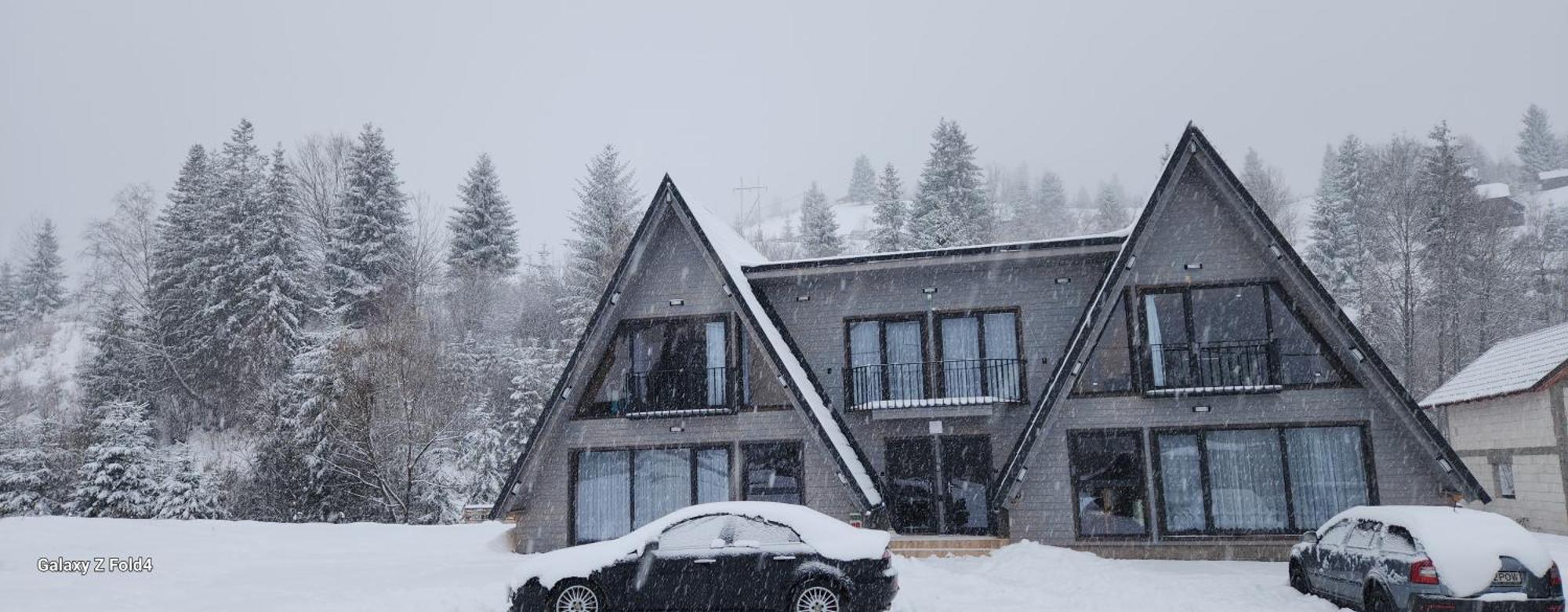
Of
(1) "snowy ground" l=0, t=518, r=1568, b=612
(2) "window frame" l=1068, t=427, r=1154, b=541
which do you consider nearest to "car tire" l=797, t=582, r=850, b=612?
(1) "snowy ground" l=0, t=518, r=1568, b=612

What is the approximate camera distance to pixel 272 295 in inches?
1465

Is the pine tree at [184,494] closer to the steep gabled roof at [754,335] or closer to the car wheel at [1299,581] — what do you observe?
the steep gabled roof at [754,335]

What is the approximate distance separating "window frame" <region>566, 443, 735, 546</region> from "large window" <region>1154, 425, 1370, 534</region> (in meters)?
8.94

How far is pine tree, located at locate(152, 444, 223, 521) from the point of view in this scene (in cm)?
2695

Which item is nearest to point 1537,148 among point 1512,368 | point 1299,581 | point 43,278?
point 1512,368

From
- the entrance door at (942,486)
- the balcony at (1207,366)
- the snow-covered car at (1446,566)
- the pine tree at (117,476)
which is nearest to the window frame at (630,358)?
the entrance door at (942,486)

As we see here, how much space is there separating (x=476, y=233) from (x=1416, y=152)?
49282 mm

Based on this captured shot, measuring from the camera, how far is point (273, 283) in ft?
124

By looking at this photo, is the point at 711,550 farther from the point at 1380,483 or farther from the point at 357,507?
the point at 357,507

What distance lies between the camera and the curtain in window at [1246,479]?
16.9 meters

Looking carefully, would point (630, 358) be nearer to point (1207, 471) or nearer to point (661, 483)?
point (661, 483)

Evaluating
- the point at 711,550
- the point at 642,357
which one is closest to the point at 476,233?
the point at 642,357

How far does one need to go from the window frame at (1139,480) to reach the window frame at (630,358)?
7.03 m

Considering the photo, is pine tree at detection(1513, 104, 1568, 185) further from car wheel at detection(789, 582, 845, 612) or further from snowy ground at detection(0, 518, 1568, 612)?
car wheel at detection(789, 582, 845, 612)
